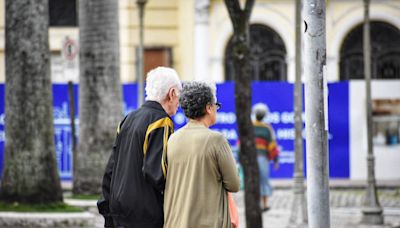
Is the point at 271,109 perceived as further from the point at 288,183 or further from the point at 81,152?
the point at 81,152

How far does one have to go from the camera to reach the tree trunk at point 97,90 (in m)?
18.3

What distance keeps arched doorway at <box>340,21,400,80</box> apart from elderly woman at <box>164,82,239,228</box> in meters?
23.9

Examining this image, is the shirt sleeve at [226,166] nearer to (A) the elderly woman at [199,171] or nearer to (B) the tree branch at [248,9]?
(A) the elderly woman at [199,171]

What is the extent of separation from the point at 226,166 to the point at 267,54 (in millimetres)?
24539

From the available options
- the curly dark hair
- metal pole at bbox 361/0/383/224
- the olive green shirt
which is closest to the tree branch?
metal pole at bbox 361/0/383/224

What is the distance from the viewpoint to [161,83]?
7676 millimetres

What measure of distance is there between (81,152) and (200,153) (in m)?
11.9

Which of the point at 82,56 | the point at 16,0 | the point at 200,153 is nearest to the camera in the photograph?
the point at 200,153

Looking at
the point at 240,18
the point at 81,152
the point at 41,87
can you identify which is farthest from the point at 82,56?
the point at 240,18

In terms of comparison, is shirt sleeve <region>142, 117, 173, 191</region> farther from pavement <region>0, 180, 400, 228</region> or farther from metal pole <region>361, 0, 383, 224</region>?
metal pole <region>361, 0, 383, 224</region>

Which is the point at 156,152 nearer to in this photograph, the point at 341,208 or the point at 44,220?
the point at 44,220

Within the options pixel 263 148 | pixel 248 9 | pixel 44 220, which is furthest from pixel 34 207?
pixel 263 148

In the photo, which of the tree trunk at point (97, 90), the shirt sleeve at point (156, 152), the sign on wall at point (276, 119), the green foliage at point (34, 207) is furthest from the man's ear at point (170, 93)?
the sign on wall at point (276, 119)

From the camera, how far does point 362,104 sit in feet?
81.2
